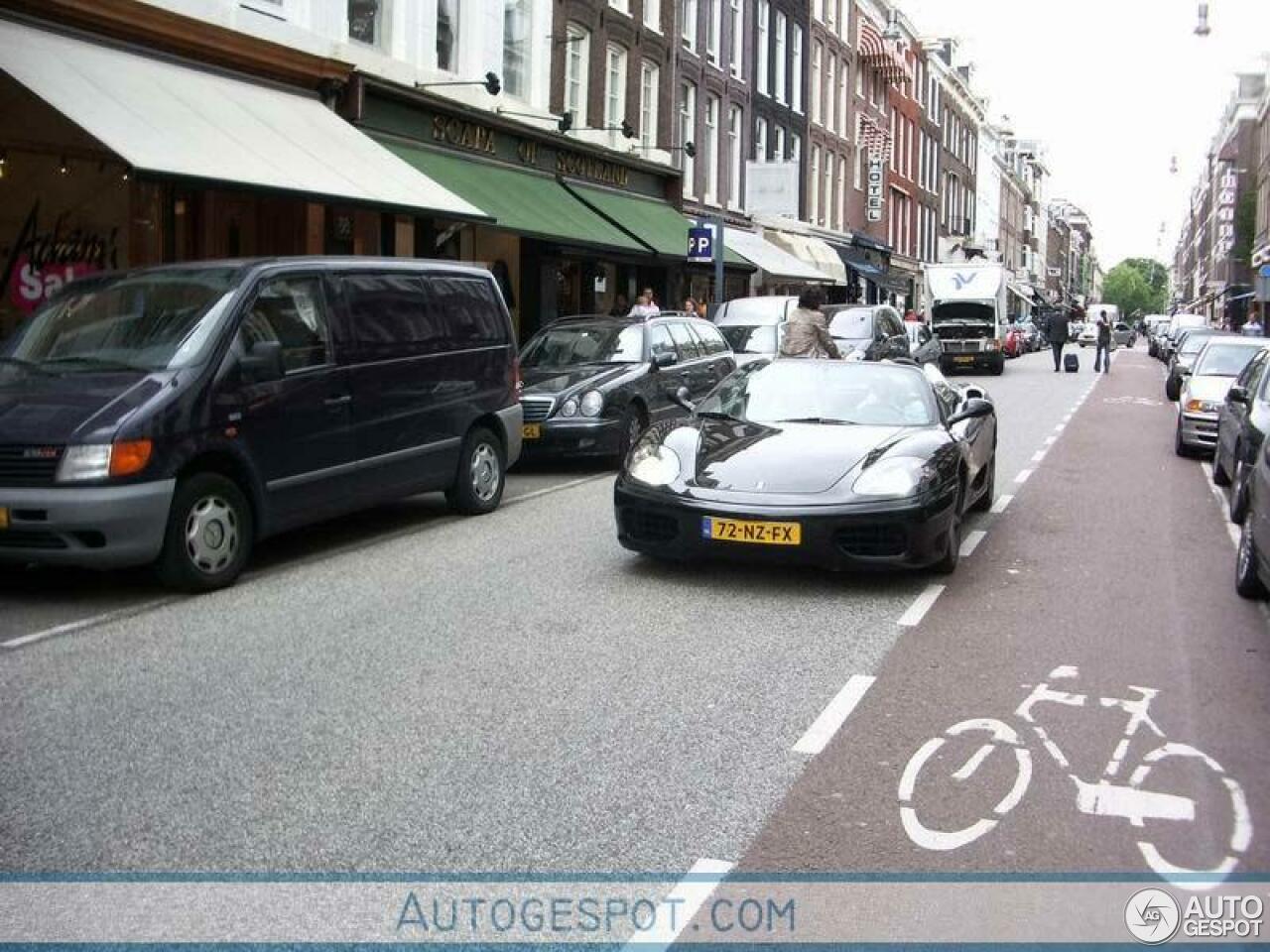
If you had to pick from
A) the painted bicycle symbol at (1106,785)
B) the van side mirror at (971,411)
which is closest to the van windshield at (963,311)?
the van side mirror at (971,411)

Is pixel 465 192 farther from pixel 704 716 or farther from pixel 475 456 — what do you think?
pixel 704 716

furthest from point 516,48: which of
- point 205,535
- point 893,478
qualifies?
point 893,478

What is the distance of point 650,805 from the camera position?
4336mm

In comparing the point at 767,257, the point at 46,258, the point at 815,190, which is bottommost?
the point at 46,258

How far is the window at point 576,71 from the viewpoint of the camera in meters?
→ 25.6

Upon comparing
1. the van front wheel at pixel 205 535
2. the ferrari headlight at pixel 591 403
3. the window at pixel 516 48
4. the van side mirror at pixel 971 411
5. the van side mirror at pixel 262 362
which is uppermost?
the window at pixel 516 48

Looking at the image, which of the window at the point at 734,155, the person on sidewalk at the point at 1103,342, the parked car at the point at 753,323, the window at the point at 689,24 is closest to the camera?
the parked car at the point at 753,323

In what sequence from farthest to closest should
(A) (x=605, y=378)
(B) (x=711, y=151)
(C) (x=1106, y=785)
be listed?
(B) (x=711, y=151) < (A) (x=605, y=378) < (C) (x=1106, y=785)

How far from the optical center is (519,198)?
21.2 metres

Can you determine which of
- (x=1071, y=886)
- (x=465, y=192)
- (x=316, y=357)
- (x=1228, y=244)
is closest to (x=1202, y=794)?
(x=1071, y=886)

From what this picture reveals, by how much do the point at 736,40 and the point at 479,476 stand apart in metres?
28.9

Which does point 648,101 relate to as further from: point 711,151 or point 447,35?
point 447,35

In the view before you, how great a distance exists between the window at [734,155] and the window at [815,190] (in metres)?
8.48

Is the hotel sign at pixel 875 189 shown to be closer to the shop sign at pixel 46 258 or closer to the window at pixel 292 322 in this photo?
the shop sign at pixel 46 258
